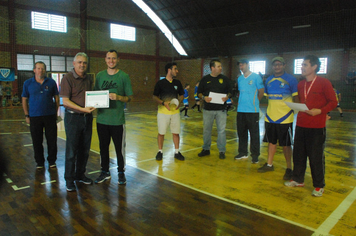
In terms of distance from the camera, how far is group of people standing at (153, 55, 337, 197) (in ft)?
10.5

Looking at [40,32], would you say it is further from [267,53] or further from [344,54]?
[344,54]

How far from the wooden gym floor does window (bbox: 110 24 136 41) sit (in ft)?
61.3

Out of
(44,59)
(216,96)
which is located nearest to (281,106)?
(216,96)

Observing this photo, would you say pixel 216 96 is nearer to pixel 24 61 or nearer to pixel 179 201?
pixel 179 201

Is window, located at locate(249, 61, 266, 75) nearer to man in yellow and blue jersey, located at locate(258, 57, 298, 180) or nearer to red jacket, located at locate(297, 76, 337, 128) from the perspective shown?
man in yellow and blue jersey, located at locate(258, 57, 298, 180)

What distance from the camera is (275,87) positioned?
3.86 metres

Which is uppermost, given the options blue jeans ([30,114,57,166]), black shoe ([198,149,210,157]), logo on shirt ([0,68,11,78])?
logo on shirt ([0,68,11,78])

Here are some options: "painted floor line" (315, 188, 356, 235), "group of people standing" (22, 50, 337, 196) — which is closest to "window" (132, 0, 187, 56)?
"group of people standing" (22, 50, 337, 196)

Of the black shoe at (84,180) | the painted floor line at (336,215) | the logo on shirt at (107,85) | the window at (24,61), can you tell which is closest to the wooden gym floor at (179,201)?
the painted floor line at (336,215)

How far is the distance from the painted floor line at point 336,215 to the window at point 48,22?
19975 millimetres

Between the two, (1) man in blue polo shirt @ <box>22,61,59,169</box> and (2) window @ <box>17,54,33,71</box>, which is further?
(2) window @ <box>17,54,33,71</box>

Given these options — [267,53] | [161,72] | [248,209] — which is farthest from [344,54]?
[248,209]

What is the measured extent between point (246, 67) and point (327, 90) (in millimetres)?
1634

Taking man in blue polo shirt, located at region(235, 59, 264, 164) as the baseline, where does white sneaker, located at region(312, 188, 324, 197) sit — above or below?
below
